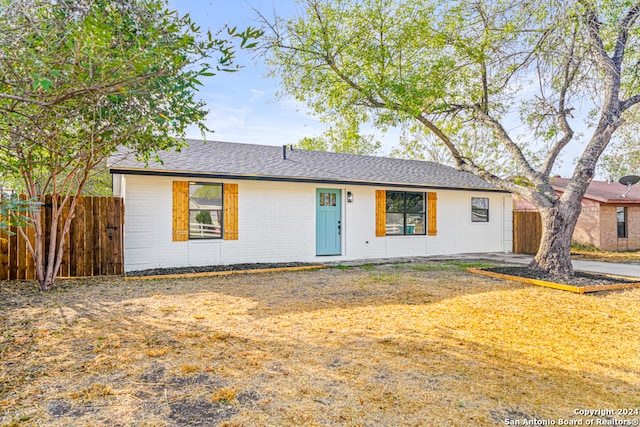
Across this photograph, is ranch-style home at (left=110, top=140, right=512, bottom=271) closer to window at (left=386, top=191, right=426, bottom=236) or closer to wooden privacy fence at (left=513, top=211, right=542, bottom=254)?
window at (left=386, top=191, right=426, bottom=236)

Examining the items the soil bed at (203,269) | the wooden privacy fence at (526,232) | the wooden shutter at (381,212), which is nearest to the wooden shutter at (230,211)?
the soil bed at (203,269)

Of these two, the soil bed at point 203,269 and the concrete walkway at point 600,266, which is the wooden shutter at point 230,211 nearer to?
the soil bed at point 203,269

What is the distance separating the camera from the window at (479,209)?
1298 centimetres

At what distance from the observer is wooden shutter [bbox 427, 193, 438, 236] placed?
12.0 meters

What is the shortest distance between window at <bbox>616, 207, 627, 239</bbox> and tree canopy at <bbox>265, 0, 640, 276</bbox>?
9.32 meters

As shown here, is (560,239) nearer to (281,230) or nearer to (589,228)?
(281,230)

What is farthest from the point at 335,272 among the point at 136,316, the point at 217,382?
the point at 217,382

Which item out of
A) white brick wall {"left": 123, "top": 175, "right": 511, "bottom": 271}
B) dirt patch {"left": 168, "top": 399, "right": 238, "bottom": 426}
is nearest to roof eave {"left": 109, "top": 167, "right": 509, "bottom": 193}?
white brick wall {"left": 123, "top": 175, "right": 511, "bottom": 271}

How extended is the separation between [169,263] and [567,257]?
8872 millimetres

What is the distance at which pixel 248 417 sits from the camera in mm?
2430

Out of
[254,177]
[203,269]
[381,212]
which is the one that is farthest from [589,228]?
[203,269]

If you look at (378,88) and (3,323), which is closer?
(3,323)

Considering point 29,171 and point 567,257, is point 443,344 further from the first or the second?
point 29,171

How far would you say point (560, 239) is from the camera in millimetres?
7809
